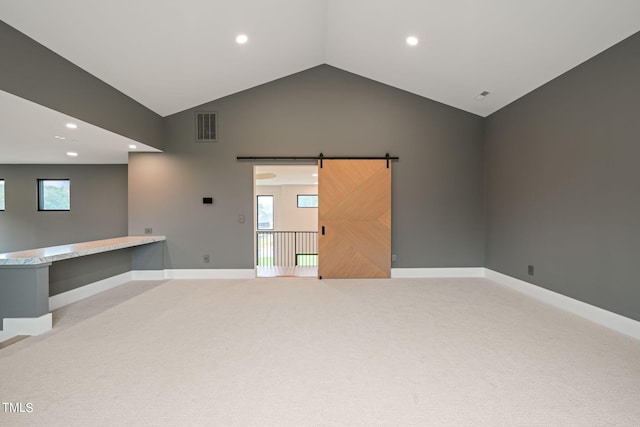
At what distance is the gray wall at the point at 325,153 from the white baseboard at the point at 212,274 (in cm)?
13

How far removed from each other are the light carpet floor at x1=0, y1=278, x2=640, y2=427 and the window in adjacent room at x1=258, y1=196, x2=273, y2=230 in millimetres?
9904

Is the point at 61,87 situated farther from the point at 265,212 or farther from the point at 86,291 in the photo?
the point at 265,212

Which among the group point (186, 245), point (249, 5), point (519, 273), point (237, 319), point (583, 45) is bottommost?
point (237, 319)

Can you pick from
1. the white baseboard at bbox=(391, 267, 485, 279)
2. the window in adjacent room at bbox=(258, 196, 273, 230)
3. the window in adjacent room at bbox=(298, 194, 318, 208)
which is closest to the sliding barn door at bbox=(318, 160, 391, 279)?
the white baseboard at bbox=(391, 267, 485, 279)

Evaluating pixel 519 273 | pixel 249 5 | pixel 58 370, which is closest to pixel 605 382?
pixel 519 273

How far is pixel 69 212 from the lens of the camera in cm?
692

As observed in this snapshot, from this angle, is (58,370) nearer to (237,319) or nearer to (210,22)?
(237,319)

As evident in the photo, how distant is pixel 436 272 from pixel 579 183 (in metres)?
2.72

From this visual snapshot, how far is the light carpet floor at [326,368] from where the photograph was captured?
188 centimetres

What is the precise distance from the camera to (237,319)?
3574 mm

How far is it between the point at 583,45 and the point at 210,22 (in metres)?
4.40

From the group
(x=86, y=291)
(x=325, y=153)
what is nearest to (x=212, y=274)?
(x=86, y=291)

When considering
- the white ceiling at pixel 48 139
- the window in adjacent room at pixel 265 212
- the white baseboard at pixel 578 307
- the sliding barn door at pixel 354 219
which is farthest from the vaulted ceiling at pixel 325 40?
the window in adjacent room at pixel 265 212

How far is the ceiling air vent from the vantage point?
18.8 feet
